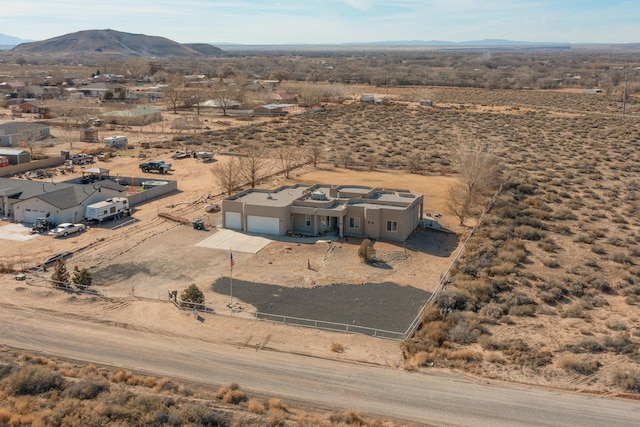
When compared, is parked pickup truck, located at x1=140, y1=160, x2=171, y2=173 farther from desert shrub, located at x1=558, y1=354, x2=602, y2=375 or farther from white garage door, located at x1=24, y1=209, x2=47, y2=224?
desert shrub, located at x1=558, y1=354, x2=602, y2=375

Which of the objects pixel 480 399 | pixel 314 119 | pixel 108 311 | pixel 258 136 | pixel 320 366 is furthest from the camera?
pixel 314 119

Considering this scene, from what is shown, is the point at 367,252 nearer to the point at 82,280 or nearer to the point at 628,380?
the point at 82,280

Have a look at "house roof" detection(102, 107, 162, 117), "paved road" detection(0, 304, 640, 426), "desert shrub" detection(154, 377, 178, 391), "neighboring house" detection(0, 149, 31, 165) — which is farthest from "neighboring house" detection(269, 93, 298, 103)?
"desert shrub" detection(154, 377, 178, 391)

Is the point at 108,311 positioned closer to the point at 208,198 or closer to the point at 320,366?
the point at 320,366

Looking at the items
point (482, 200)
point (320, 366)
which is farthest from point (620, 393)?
point (482, 200)

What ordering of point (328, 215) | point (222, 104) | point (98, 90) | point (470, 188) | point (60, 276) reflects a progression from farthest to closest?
point (98, 90) < point (222, 104) < point (470, 188) < point (328, 215) < point (60, 276)

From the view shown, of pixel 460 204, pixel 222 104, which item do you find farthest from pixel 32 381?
pixel 222 104

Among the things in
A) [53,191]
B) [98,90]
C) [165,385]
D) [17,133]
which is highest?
[98,90]
